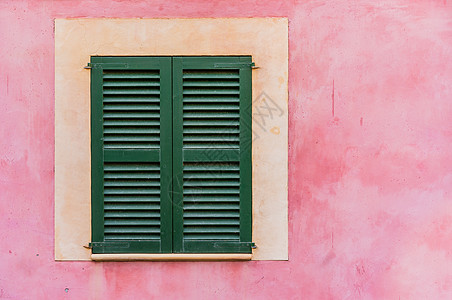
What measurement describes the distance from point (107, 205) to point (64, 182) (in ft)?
1.15

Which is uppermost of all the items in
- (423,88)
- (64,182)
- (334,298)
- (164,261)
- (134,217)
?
(423,88)

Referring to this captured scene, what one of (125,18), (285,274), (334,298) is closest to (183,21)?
(125,18)

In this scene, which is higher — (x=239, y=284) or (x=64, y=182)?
(x=64, y=182)

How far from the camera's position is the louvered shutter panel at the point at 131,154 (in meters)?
3.71

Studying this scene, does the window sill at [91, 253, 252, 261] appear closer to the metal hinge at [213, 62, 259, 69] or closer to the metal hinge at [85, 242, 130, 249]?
the metal hinge at [85, 242, 130, 249]

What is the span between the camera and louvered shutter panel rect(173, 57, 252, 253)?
3.72 meters

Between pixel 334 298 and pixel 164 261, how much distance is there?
1256mm

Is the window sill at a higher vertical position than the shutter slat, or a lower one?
lower

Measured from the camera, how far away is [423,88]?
3738mm

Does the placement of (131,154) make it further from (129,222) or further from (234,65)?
(234,65)

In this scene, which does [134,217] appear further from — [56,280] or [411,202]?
[411,202]

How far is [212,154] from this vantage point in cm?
373

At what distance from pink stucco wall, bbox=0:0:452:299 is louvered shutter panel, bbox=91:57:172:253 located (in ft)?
0.82

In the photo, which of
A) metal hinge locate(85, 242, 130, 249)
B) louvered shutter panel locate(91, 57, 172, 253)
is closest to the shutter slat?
louvered shutter panel locate(91, 57, 172, 253)
